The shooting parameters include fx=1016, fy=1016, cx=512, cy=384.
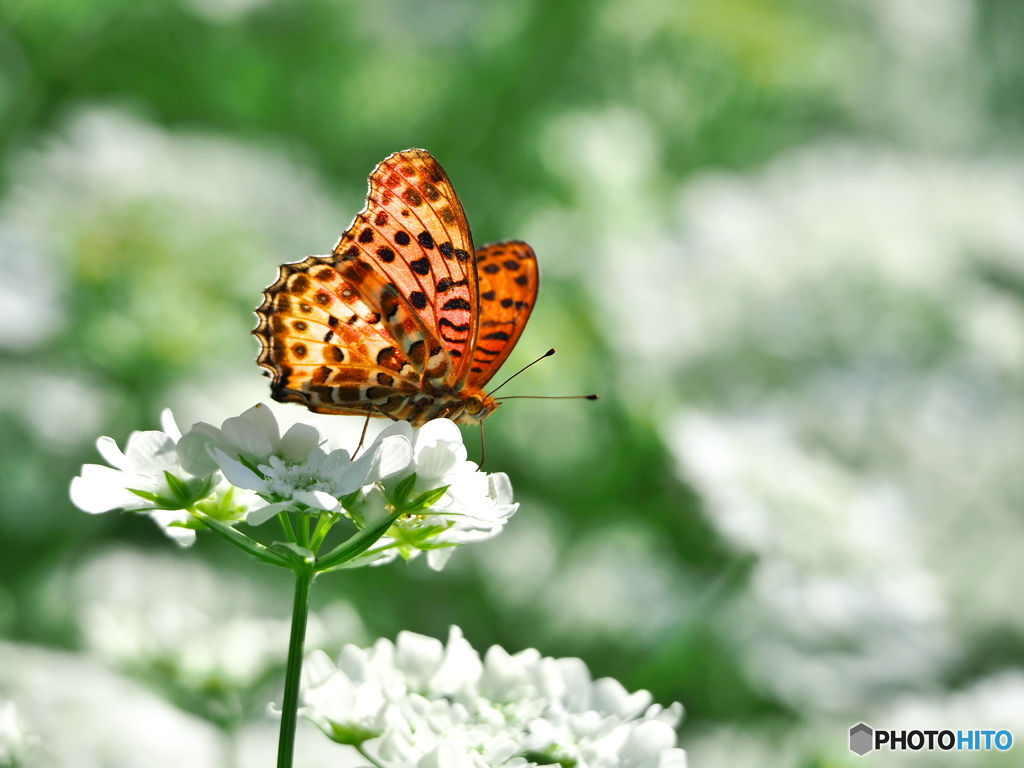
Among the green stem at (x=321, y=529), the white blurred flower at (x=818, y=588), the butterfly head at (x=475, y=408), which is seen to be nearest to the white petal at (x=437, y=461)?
the green stem at (x=321, y=529)

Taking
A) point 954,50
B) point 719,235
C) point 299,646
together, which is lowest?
point 299,646

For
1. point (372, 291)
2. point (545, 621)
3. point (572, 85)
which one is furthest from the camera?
point (572, 85)

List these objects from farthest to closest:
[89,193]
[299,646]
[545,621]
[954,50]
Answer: [954,50] → [89,193] → [545,621] → [299,646]

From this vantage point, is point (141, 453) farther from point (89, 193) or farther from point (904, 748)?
point (89, 193)

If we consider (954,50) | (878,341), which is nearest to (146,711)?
(878,341)

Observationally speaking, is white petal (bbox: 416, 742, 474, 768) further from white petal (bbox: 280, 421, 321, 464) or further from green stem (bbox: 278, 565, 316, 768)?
white petal (bbox: 280, 421, 321, 464)

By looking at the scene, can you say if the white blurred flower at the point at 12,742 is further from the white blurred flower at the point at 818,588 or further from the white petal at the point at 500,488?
the white blurred flower at the point at 818,588

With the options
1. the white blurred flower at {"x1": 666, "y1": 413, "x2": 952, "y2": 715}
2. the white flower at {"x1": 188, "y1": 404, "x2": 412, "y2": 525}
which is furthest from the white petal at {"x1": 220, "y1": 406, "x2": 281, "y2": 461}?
the white blurred flower at {"x1": 666, "y1": 413, "x2": 952, "y2": 715}
